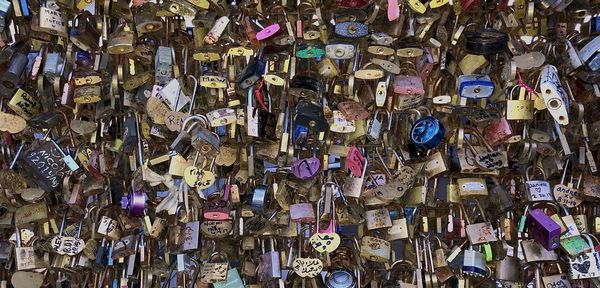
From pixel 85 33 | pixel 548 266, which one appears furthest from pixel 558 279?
pixel 85 33

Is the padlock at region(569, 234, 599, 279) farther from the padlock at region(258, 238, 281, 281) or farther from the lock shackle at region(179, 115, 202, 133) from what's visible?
the lock shackle at region(179, 115, 202, 133)

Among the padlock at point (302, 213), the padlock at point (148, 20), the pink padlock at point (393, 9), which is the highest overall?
the pink padlock at point (393, 9)

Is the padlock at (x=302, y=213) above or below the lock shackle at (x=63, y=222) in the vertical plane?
above

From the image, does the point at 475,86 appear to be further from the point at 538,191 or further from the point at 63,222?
the point at 63,222

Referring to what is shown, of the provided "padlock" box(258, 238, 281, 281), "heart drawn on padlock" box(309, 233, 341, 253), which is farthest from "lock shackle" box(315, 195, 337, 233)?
"padlock" box(258, 238, 281, 281)

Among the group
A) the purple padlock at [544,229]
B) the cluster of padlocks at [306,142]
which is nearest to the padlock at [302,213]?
the cluster of padlocks at [306,142]

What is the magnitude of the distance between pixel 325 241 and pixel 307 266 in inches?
2.9

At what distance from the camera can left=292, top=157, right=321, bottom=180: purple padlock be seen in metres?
1.34

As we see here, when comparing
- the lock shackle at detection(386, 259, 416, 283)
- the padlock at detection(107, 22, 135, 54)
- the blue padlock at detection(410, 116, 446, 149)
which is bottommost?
the lock shackle at detection(386, 259, 416, 283)

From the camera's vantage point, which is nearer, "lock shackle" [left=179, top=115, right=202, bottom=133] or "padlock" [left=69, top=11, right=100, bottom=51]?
"lock shackle" [left=179, top=115, right=202, bottom=133]

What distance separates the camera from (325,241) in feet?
4.29

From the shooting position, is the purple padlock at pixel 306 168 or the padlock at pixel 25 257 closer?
the purple padlock at pixel 306 168

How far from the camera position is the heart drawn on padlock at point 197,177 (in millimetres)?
1267

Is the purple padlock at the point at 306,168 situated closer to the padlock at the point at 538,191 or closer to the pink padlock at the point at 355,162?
the pink padlock at the point at 355,162
